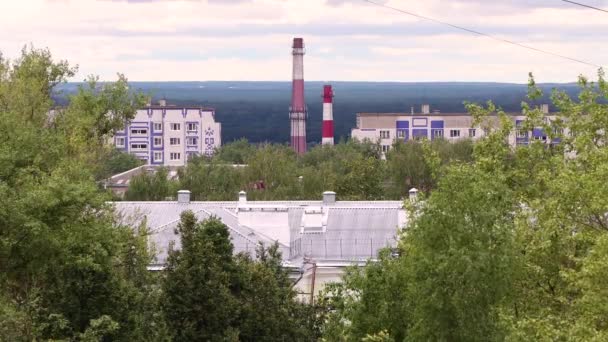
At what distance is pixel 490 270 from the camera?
2061 centimetres

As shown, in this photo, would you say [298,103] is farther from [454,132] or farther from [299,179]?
[299,179]

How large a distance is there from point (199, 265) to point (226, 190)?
174ft

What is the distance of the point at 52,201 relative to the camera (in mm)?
24625

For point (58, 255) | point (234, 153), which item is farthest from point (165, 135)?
point (58, 255)

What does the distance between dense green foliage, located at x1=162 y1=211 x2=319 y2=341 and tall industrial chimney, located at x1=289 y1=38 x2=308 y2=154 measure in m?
108

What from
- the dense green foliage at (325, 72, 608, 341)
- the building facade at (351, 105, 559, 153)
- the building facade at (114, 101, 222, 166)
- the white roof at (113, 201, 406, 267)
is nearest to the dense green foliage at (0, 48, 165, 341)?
the dense green foliage at (325, 72, 608, 341)

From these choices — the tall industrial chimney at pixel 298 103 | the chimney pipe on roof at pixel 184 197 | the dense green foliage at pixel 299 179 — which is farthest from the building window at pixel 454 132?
the chimney pipe on roof at pixel 184 197

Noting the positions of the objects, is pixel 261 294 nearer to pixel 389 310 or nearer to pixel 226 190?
pixel 389 310

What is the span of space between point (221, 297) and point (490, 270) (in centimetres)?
1015

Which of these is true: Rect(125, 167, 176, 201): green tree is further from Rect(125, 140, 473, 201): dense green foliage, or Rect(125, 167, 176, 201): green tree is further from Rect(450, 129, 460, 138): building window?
Rect(450, 129, 460, 138): building window

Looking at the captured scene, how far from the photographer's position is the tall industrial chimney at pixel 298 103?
14112 cm

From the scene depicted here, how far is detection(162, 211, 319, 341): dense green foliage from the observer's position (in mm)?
29766

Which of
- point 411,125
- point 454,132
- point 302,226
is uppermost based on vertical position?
point 411,125

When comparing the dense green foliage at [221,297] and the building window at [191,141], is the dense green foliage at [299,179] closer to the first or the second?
the dense green foliage at [221,297]
